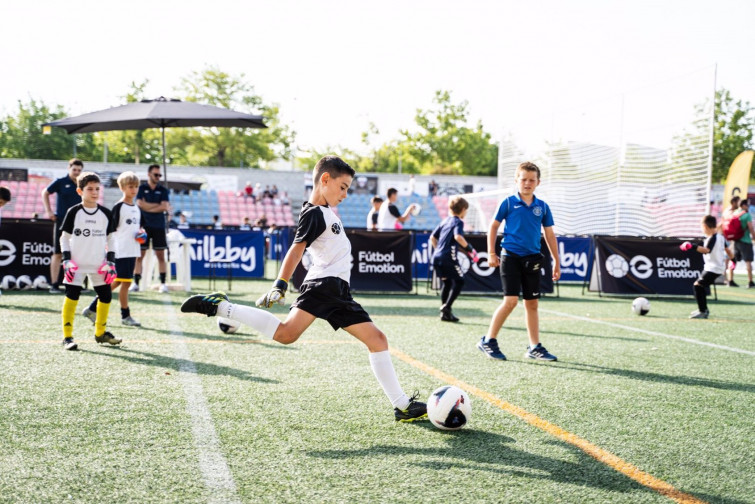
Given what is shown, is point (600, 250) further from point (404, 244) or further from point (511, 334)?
point (511, 334)

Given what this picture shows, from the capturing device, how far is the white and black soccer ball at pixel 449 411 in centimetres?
404


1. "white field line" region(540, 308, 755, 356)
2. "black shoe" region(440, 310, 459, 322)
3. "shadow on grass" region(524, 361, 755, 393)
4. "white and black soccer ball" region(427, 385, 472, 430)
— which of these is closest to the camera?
"white and black soccer ball" region(427, 385, 472, 430)

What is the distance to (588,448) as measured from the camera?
3.76 m

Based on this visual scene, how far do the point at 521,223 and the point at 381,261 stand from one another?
7.15m

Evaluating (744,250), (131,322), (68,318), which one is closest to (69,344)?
(68,318)

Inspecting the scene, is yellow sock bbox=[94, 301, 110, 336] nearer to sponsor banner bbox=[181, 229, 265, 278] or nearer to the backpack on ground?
sponsor banner bbox=[181, 229, 265, 278]

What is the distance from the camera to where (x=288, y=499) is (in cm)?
292

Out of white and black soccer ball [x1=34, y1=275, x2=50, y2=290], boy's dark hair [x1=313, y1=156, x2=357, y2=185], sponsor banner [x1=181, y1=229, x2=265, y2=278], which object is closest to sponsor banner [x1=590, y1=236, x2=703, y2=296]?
sponsor banner [x1=181, y1=229, x2=265, y2=278]

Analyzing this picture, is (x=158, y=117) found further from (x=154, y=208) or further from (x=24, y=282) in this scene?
(x=24, y=282)

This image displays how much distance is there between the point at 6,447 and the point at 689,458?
363 cm

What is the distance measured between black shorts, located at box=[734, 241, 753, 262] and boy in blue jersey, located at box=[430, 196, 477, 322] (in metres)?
10.7

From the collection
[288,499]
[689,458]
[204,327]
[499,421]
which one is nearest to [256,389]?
[499,421]

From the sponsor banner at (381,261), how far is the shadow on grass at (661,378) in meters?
7.20

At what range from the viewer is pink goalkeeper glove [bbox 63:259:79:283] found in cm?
647
